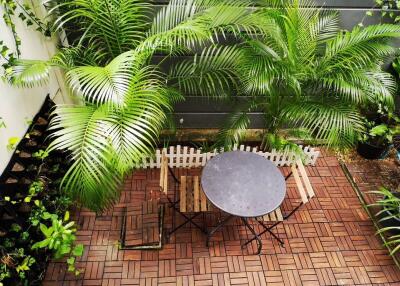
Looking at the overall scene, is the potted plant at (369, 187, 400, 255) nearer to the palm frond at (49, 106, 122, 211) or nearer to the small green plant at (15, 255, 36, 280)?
the palm frond at (49, 106, 122, 211)

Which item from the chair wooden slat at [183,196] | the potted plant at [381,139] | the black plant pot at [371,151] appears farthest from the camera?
the black plant pot at [371,151]

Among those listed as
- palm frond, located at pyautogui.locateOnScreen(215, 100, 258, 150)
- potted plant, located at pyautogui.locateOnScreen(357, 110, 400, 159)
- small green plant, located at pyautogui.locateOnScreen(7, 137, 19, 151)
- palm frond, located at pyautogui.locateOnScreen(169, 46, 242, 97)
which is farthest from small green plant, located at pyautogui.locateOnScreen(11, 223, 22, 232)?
potted plant, located at pyautogui.locateOnScreen(357, 110, 400, 159)

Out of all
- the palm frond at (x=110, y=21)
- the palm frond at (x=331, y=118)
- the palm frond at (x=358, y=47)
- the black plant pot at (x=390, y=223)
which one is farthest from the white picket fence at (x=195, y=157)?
the palm frond at (x=110, y=21)

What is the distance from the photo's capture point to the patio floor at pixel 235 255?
2.99 metres

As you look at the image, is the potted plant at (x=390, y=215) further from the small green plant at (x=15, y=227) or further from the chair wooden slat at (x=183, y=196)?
the small green plant at (x=15, y=227)

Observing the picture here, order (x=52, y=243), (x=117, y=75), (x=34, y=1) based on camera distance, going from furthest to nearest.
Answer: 1. (x=34, y=1)
2. (x=52, y=243)
3. (x=117, y=75)

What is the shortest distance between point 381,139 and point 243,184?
2.45 meters

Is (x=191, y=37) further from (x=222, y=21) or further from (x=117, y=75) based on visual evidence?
(x=117, y=75)

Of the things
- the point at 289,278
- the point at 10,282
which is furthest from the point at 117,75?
the point at 289,278

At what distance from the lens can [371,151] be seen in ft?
14.0

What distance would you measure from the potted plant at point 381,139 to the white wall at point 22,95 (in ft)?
12.9

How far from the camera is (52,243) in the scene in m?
2.41

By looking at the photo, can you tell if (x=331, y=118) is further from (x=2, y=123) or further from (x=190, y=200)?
(x=2, y=123)

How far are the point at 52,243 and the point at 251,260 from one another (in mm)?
1924
